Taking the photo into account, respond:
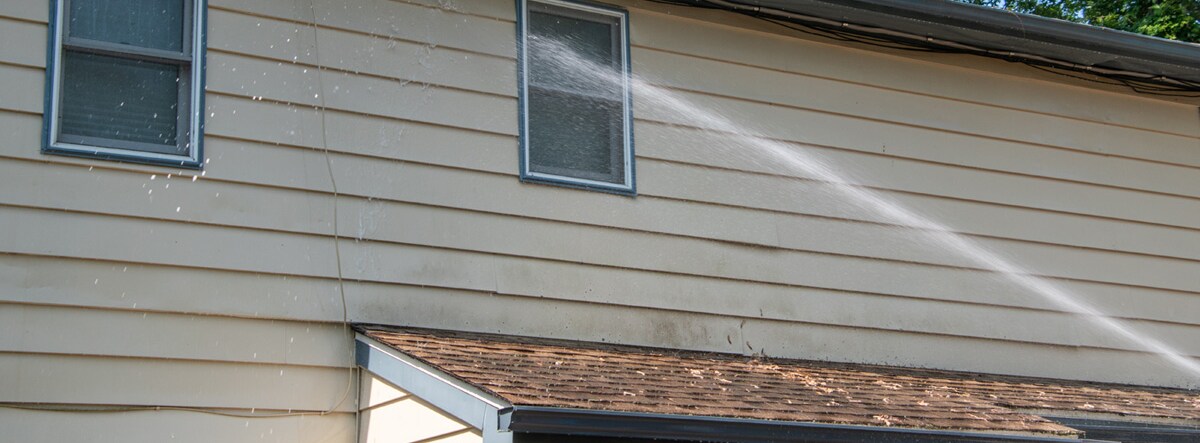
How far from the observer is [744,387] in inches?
271

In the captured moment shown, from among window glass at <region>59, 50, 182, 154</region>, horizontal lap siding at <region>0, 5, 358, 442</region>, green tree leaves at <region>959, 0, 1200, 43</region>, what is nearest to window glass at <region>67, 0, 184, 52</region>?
window glass at <region>59, 50, 182, 154</region>

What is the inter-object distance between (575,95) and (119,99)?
2.77 m

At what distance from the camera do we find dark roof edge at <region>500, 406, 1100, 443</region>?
554cm

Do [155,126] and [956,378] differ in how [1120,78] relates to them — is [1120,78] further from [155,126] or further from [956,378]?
[155,126]

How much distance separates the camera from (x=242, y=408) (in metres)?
6.80

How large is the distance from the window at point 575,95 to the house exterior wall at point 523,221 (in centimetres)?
13

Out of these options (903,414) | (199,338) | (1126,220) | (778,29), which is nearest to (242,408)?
(199,338)

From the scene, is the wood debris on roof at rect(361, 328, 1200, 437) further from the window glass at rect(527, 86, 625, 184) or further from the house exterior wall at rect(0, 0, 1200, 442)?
the window glass at rect(527, 86, 625, 184)

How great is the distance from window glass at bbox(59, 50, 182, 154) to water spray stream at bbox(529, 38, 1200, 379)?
7.60 feet

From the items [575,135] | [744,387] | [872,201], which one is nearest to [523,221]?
[575,135]

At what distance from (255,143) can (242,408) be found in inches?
56.6

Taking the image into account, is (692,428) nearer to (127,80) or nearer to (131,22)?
(127,80)

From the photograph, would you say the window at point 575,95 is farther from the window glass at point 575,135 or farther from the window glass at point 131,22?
the window glass at point 131,22

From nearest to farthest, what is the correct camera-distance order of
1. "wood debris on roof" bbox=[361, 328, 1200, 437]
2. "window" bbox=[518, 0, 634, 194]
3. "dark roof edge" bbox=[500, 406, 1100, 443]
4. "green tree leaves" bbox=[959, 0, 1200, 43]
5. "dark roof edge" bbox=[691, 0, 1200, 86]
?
"dark roof edge" bbox=[500, 406, 1100, 443] < "wood debris on roof" bbox=[361, 328, 1200, 437] < "window" bbox=[518, 0, 634, 194] < "dark roof edge" bbox=[691, 0, 1200, 86] < "green tree leaves" bbox=[959, 0, 1200, 43]
